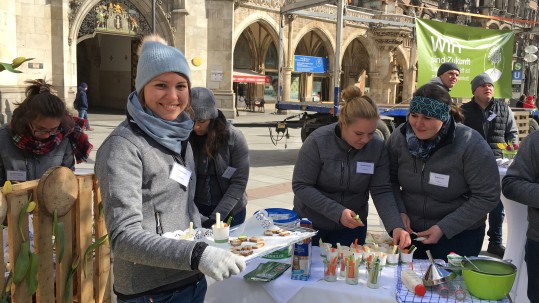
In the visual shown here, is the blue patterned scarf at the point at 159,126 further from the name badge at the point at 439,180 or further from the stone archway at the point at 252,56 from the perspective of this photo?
the stone archway at the point at 252,56

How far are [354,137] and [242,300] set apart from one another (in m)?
1.16

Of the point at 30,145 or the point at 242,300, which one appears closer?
the point at 242,300

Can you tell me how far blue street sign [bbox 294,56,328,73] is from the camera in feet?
94.0

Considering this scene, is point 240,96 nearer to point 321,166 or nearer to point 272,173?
point 272,173

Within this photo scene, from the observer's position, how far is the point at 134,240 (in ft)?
5.15

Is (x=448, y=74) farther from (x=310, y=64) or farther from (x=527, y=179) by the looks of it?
(x=310, y=64)

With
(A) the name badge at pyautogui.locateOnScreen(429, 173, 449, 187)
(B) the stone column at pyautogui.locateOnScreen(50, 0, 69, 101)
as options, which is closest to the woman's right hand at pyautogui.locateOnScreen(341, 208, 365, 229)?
(A) the name badge at pyautogui.locateOnScreen(429, 173, 449, 187)

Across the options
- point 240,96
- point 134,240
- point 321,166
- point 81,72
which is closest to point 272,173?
point 321,166

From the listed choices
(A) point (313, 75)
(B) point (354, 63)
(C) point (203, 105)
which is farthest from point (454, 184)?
(B) point (354, 63)

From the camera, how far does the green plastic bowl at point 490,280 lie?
2049 millimetres

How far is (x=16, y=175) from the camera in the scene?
2.99 m

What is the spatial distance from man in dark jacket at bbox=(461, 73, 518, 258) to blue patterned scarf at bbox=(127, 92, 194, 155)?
13.1ft

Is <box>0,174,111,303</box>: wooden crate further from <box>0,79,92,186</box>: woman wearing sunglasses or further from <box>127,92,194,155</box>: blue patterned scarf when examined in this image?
<box>127,92,194,155</box>: blue patterned scarf

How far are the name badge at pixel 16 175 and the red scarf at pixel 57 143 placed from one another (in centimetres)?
15
